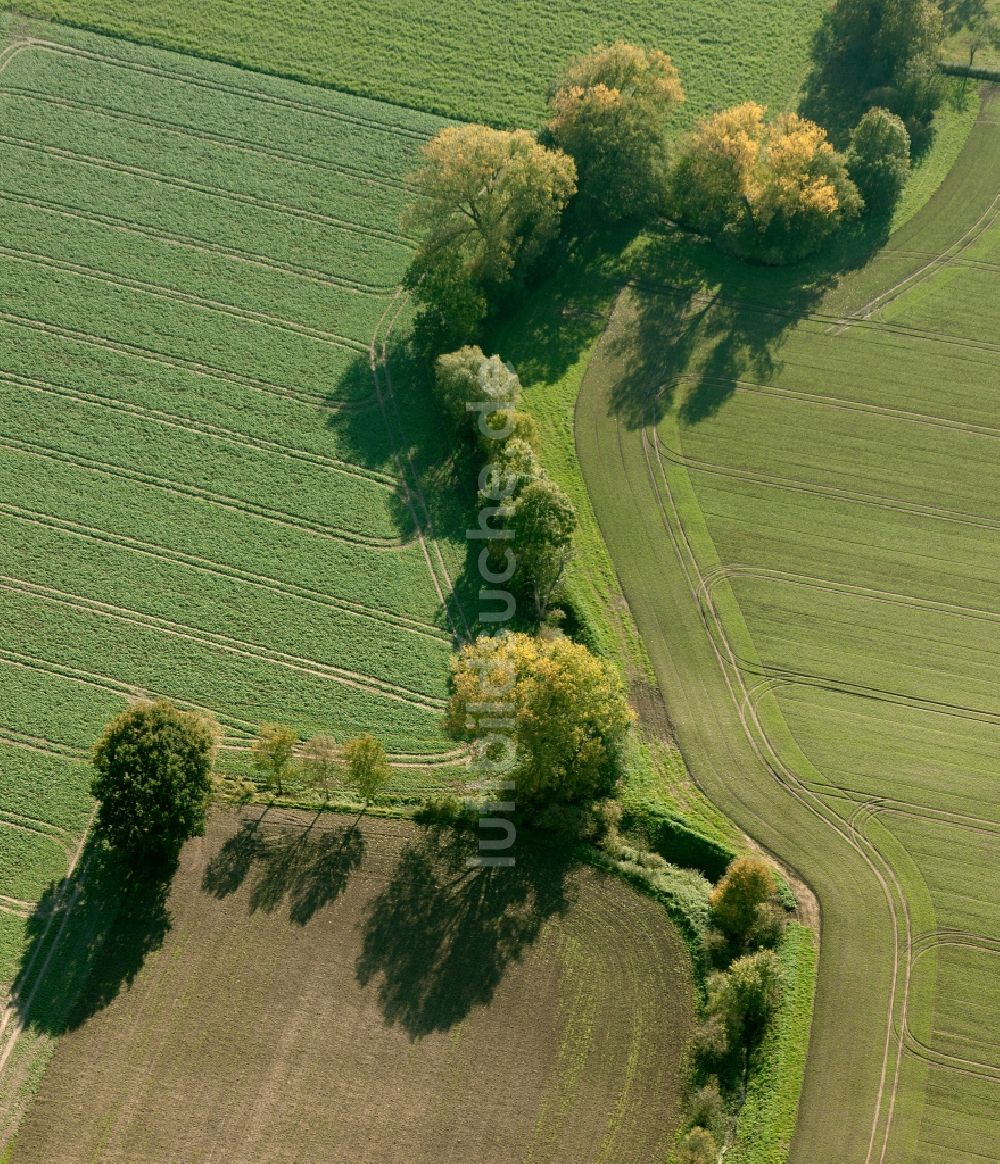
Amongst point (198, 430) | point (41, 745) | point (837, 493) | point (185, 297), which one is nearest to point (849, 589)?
point (837, 493)

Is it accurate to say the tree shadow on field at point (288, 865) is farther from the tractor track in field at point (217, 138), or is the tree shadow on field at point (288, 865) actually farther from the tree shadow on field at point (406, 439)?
the tractor track in field at point (217, 138)

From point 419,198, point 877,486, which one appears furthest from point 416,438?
point 877,486

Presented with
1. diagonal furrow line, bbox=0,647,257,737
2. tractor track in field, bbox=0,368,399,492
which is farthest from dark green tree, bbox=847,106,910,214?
diagonal furrow line, bbox=0,647,257,737

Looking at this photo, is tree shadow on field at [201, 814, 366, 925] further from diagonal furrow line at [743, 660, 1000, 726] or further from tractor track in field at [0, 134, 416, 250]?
tractor track in field at [0, 134, 416, 250]

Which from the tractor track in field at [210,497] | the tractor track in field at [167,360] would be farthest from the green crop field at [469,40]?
the tractor track in field at [210,497]

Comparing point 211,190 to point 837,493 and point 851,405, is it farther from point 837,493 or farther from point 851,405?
point 837,493

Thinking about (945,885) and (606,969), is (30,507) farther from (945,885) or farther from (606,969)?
(945,885)
